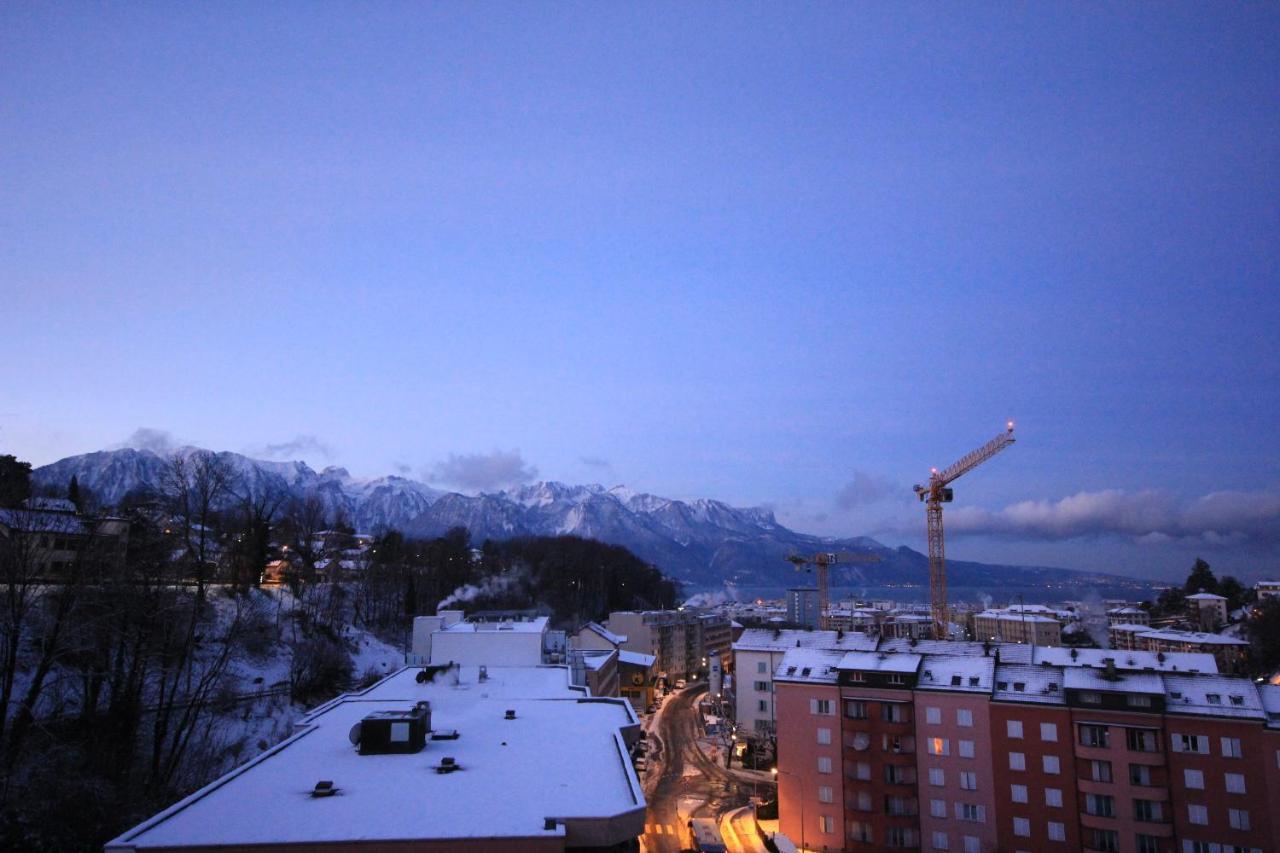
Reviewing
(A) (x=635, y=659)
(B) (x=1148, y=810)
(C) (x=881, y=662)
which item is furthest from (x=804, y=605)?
(B) (x=1148, y=810)

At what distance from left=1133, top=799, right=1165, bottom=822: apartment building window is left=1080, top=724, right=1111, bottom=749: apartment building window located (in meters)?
2.15

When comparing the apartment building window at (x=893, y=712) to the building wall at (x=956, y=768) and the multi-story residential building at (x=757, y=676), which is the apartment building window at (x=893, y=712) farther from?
the multi-story residential building at (x=757, y=676)

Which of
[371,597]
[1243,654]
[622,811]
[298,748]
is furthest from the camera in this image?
[1243,654]

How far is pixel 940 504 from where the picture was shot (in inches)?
3472

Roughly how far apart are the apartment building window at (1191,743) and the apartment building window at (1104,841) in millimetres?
4158

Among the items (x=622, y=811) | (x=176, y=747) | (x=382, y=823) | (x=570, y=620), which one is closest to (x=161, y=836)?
(x=382, y=823)

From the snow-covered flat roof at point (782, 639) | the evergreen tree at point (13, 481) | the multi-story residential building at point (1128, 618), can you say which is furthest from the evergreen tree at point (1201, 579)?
the evergreen tree at point (13, 481)

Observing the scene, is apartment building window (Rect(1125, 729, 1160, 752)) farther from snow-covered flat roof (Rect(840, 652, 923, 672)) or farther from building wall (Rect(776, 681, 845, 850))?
building wall (Rect(776, 681, 845, 850))

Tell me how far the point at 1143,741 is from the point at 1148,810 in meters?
2.52

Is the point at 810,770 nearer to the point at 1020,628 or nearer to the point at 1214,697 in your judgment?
the point at 1214,697

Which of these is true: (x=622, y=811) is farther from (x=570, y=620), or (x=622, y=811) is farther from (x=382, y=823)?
(x=570, y=620)

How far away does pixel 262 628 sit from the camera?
4022 centimetres

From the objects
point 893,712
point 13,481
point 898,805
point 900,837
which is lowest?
point 900,837

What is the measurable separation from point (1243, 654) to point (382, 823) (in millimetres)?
83258
